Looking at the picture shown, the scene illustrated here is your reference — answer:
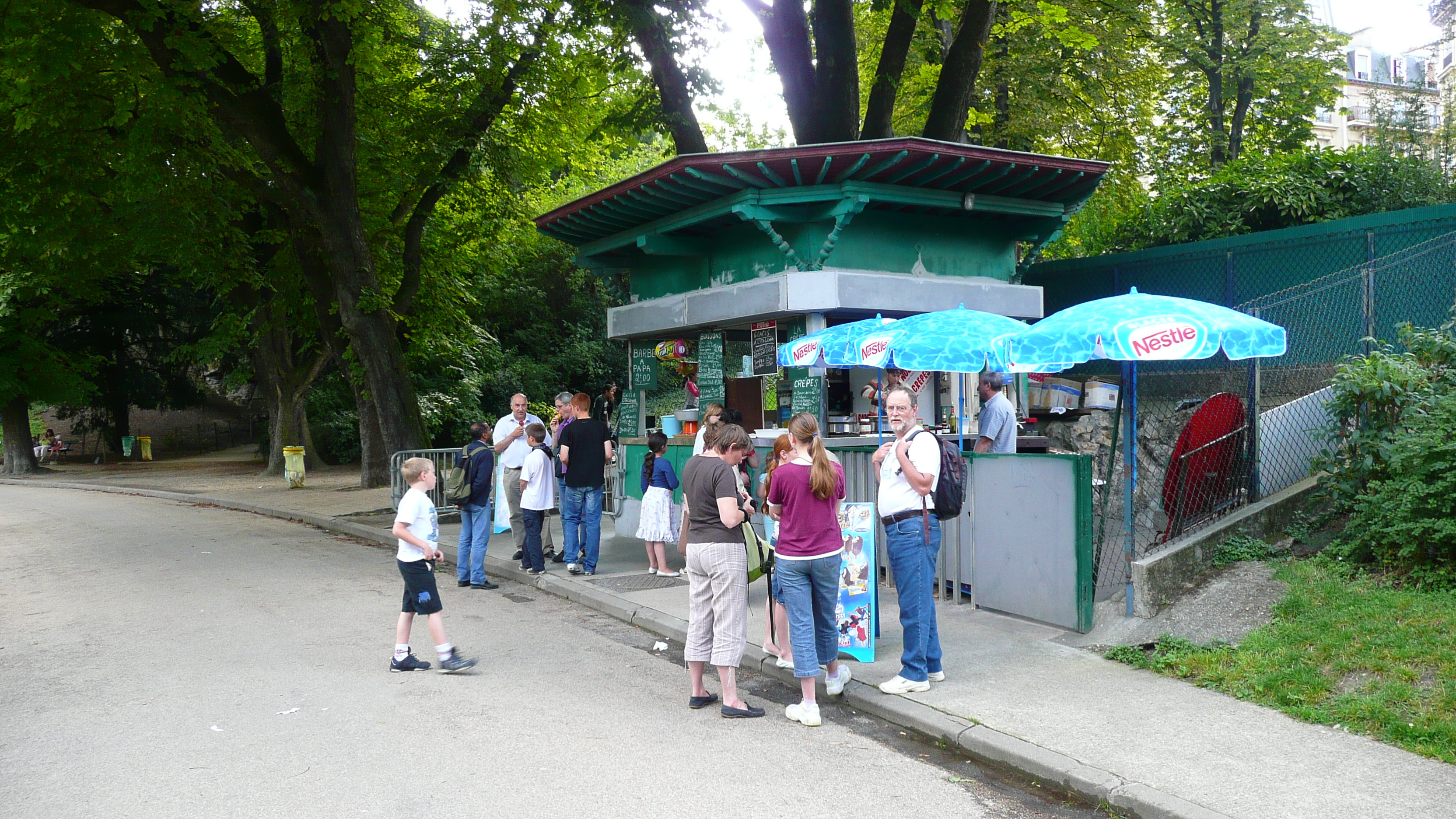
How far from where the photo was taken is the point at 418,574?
6.83m

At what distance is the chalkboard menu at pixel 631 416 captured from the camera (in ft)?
47.5

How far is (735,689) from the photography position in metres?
5.97

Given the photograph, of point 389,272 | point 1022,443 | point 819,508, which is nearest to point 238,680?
point 819,508

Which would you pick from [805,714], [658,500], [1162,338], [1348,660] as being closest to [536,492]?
[658,500]

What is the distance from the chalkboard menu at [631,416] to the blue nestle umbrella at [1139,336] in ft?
25.8

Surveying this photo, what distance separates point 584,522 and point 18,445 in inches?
1157

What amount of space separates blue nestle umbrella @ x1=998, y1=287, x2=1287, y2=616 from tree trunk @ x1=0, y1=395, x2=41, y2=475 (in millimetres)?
33811

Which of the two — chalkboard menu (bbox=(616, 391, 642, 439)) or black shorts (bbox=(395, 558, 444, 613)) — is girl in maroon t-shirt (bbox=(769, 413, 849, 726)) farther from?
chalkboard menu (bbox=(616, 391, 642, 439))

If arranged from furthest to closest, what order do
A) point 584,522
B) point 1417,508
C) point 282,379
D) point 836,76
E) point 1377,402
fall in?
point 282,379, point 836,76, point 584,522, point 1377,402, point 1417,508

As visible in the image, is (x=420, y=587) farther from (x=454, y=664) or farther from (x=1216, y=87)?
(x=1216, y=87)

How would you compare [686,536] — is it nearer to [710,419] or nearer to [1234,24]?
[710,419]

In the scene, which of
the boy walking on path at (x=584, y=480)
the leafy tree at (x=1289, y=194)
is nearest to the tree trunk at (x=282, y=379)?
the boy walking on path at (x=584, y=480)

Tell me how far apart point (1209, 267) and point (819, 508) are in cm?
1023

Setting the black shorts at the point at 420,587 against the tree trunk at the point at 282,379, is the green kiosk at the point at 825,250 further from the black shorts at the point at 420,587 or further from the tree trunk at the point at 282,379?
the tree trunk at the point at 282,379
